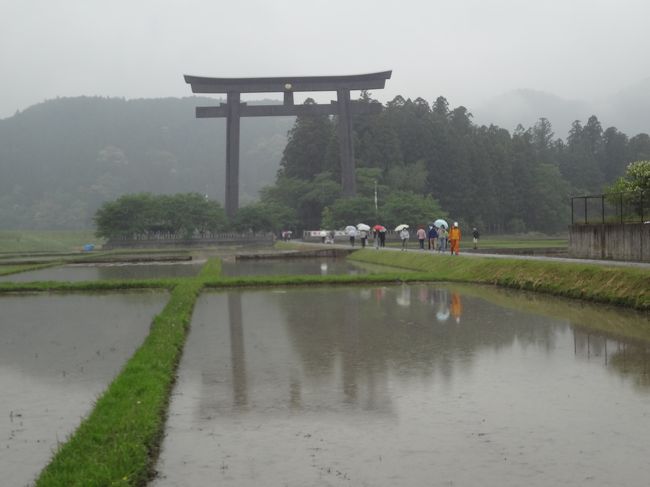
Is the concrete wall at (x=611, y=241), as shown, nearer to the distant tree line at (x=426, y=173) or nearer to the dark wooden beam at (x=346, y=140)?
the dark wooden beam at (x=346, y=140)

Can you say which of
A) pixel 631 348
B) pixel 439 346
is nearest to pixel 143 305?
pixel 439 346

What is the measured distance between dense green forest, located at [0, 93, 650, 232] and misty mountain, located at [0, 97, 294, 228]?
0.29 meters

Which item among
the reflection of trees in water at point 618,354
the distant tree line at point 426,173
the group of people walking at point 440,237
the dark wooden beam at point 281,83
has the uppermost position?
the dark wooden beam at point 281,83

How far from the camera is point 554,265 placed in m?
19.0

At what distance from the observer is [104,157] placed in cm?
15962

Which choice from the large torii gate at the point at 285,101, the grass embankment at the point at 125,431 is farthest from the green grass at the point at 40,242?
the grass embankment at the point at 125,431

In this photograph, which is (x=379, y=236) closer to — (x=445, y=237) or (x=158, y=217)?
(x=445, y=237)

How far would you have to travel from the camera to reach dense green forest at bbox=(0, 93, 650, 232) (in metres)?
81.1

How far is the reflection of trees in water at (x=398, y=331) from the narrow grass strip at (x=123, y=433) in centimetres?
186

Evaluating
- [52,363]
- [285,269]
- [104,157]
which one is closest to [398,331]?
[52,363]

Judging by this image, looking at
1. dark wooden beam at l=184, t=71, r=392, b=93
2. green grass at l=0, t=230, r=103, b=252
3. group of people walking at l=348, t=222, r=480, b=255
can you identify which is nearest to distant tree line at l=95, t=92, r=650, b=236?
dark wooden beam at l=184, t=71, r=392, b=93

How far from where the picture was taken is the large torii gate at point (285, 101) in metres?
58.8

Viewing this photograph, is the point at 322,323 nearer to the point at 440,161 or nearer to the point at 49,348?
the point at 49,348

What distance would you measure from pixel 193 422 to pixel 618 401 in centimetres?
389
